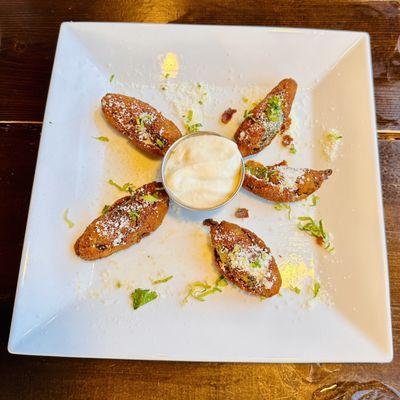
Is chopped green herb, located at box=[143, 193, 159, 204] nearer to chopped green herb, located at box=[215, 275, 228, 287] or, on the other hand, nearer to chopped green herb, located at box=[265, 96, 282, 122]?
chopped green herb, located at box=[215, 275, 228, 287]

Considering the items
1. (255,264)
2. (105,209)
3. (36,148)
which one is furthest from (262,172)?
(36,148)

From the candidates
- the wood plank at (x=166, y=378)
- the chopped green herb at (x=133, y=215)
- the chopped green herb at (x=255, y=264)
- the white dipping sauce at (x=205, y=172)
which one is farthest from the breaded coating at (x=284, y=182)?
the wood plank at (x=166, y=378)

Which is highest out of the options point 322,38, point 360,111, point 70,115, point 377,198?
point 322,38

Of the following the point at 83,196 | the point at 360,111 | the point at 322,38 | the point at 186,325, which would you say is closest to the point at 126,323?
the point at 186,325

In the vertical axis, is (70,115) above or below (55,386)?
above

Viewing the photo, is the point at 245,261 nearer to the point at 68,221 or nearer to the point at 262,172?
the point at 262,172

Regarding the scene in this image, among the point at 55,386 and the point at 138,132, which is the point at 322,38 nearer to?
the point at 138,132
